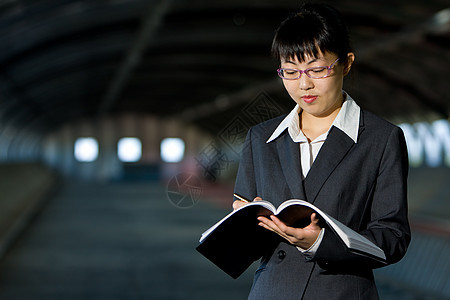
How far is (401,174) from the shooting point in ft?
7.77

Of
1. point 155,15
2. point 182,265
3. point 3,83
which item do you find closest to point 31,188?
point 3,83

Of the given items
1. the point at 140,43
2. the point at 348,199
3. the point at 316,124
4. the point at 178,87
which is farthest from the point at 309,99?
the point at 178,87

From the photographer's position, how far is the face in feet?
8.11

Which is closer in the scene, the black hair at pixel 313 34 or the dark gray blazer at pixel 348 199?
the dark gray blazer at pixel 348 199

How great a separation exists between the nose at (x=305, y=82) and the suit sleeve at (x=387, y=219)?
13.5 inches

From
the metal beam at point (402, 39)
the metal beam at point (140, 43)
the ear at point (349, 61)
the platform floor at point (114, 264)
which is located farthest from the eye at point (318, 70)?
the metal beam at point (140, 43)


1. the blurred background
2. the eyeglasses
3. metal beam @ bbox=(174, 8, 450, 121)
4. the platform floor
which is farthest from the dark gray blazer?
the platform floor

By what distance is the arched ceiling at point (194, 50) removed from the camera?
16.5 meters

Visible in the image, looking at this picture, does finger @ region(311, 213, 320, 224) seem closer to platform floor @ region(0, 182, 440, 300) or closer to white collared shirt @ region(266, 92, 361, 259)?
white collared shirt @ region(266, 92, 361, 259)

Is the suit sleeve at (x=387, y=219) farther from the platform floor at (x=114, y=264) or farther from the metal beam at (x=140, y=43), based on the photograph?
the metal beam at (x=140, y=43)

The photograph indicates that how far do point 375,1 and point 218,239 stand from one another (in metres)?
14.6

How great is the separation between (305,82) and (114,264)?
32.2 ft

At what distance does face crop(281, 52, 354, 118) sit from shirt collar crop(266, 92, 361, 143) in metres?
0.06

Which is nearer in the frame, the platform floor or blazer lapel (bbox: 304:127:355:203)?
blazer lapel (bbox: 304:127:355:203)
